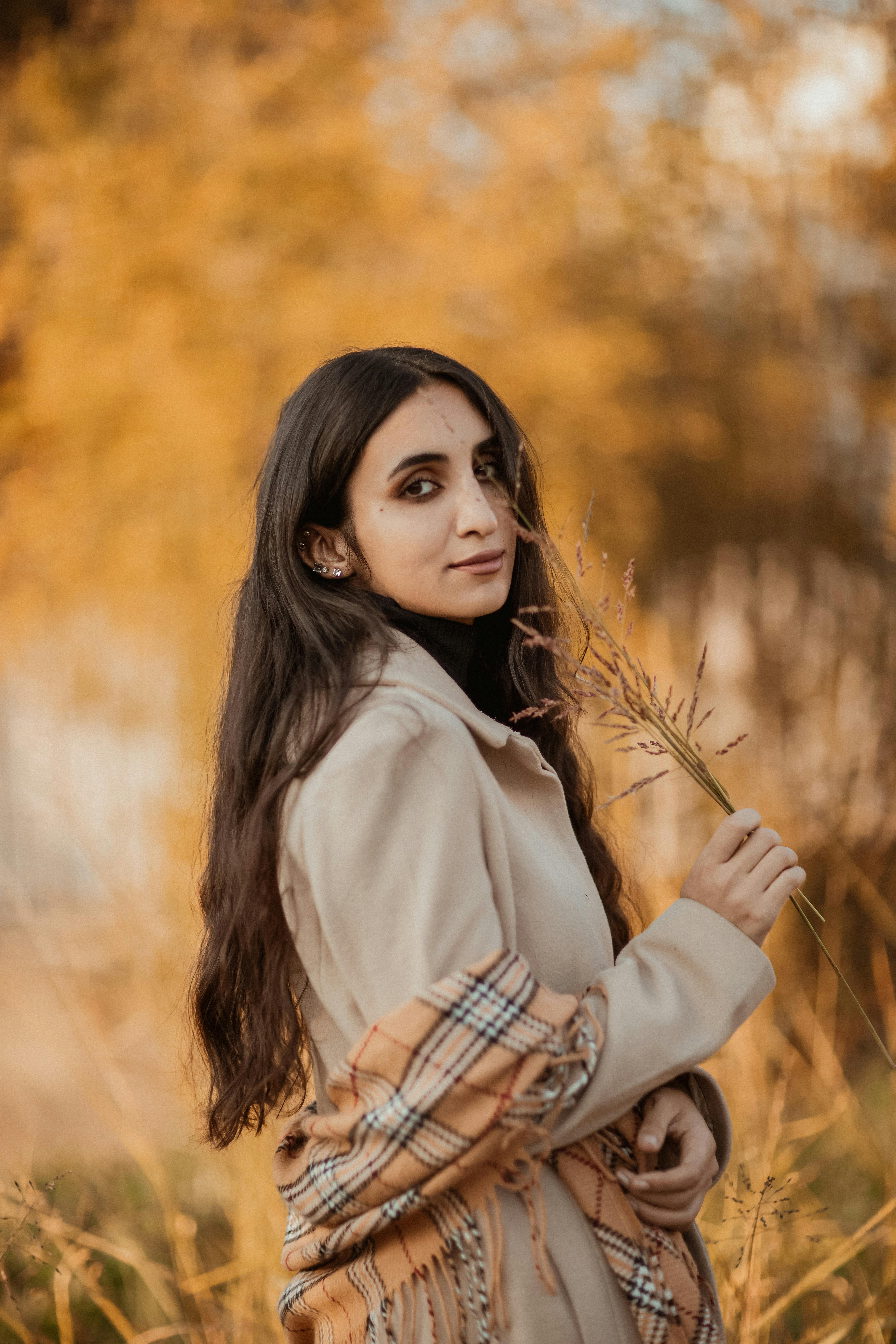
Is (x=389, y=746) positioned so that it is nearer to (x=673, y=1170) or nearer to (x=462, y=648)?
(x=462, y=648)

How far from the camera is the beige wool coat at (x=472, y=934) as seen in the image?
3.72ft

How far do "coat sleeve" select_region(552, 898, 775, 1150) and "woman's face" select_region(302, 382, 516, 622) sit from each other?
0.49 metres

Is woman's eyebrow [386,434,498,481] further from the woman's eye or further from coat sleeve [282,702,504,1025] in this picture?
coat sleeve [282,702,504,1025]

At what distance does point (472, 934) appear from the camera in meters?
1.12

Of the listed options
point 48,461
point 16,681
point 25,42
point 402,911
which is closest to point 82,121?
point 25,42

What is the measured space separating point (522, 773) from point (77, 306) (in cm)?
277

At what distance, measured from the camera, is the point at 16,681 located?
3.52 m

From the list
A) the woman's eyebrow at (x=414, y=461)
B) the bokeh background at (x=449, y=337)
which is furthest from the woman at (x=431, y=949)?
the bokeh background at (x=449, y=337)

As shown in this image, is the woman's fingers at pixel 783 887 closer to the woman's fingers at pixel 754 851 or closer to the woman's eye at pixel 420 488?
the woman's fingers at pixel 754 851

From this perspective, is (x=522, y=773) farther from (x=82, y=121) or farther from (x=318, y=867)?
(x=82, y=121)

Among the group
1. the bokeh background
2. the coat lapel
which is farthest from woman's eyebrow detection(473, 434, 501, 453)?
the bokeh background

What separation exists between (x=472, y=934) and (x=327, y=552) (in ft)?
2.03

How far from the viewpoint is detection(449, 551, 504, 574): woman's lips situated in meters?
1.41

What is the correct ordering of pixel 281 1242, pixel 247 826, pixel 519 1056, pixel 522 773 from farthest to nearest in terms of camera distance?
pixel 281 1242
pixel 522 773
pixel 247 826
pixel 519 1056
